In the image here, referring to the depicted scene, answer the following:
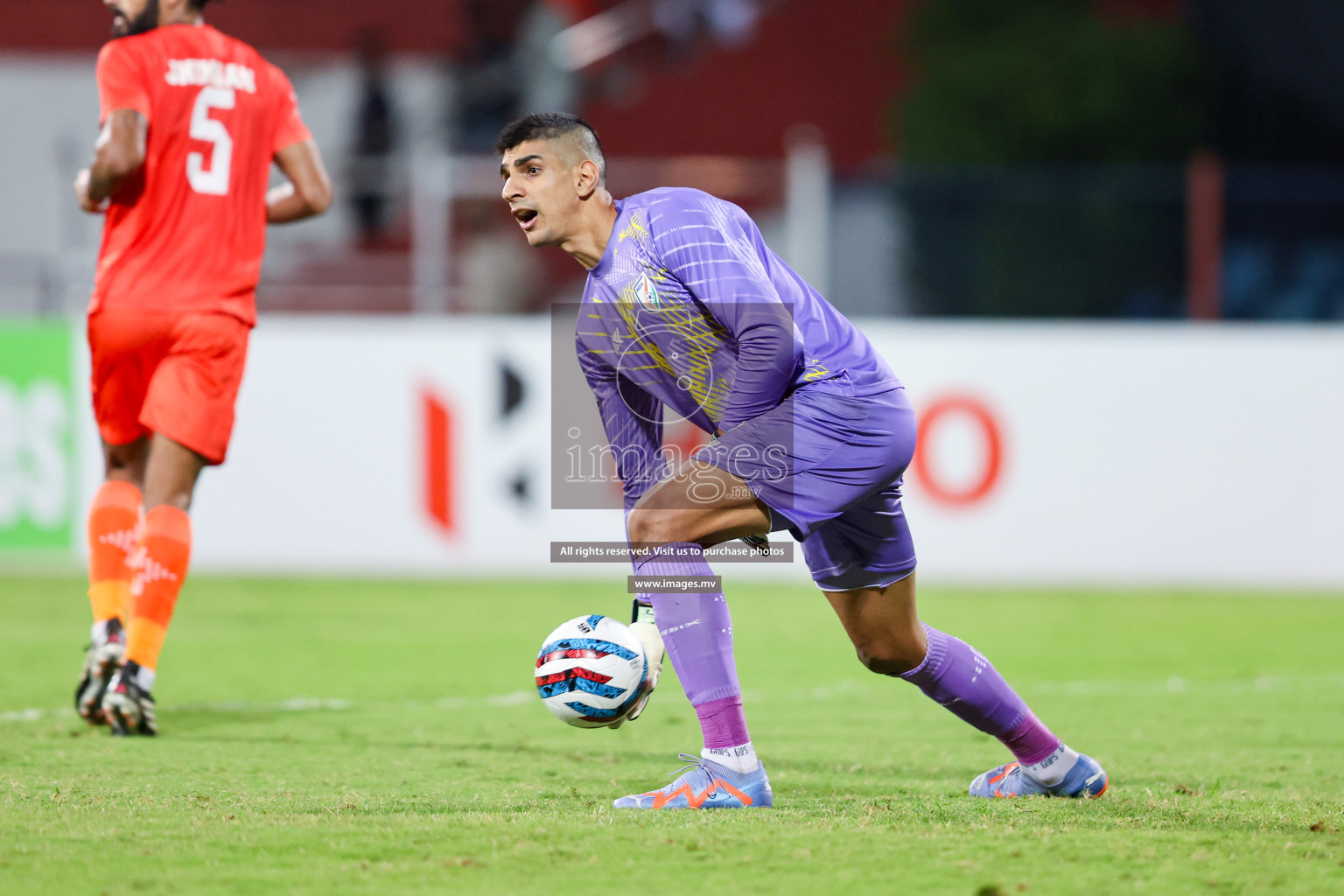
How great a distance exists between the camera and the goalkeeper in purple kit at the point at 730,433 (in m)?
3.88

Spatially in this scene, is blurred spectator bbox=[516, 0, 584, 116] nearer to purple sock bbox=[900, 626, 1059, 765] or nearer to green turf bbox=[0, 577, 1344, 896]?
green turf bbox=[0, 577, 1344, 896]

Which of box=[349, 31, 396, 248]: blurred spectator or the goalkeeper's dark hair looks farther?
box=[349, 31, 396, 248]: blurred spectator

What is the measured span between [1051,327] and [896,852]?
7412 millimetres

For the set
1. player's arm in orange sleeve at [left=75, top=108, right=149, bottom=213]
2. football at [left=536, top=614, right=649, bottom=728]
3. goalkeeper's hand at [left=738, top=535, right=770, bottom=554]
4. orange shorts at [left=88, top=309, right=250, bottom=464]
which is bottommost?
football at [left=536, top=614, right=649, bottom=728]

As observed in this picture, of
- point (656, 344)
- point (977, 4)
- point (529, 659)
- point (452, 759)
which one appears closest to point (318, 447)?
point (529, 659)

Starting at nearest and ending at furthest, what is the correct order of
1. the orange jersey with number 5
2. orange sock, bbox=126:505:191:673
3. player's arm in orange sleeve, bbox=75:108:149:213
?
orange sock, bbox=126:505:191:673
player's arm in orange sleeve, bbox=75:108:149:213
the orange jersey with number 5

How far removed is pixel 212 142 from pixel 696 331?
7.42 ft

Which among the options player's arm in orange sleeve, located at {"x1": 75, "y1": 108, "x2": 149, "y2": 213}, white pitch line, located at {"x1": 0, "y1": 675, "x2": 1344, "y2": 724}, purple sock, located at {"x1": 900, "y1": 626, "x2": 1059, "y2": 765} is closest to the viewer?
purple sock, located at {"x1": 900, "y1": 626, "x2": 1059, "y2": 765}

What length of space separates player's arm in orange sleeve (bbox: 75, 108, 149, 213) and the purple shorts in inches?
95.4

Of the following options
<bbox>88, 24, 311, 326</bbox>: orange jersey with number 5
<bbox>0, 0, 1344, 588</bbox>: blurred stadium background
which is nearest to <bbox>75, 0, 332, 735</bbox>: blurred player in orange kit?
<bbox>88, 24, 311, 326</bbox>: orange jersey with number 5

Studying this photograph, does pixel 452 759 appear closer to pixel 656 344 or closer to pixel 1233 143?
pixel 656 344

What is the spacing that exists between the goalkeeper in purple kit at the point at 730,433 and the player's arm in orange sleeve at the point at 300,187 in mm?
1634

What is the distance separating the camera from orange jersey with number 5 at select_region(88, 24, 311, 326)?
209 inches

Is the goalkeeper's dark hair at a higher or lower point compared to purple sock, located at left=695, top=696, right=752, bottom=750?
higher
